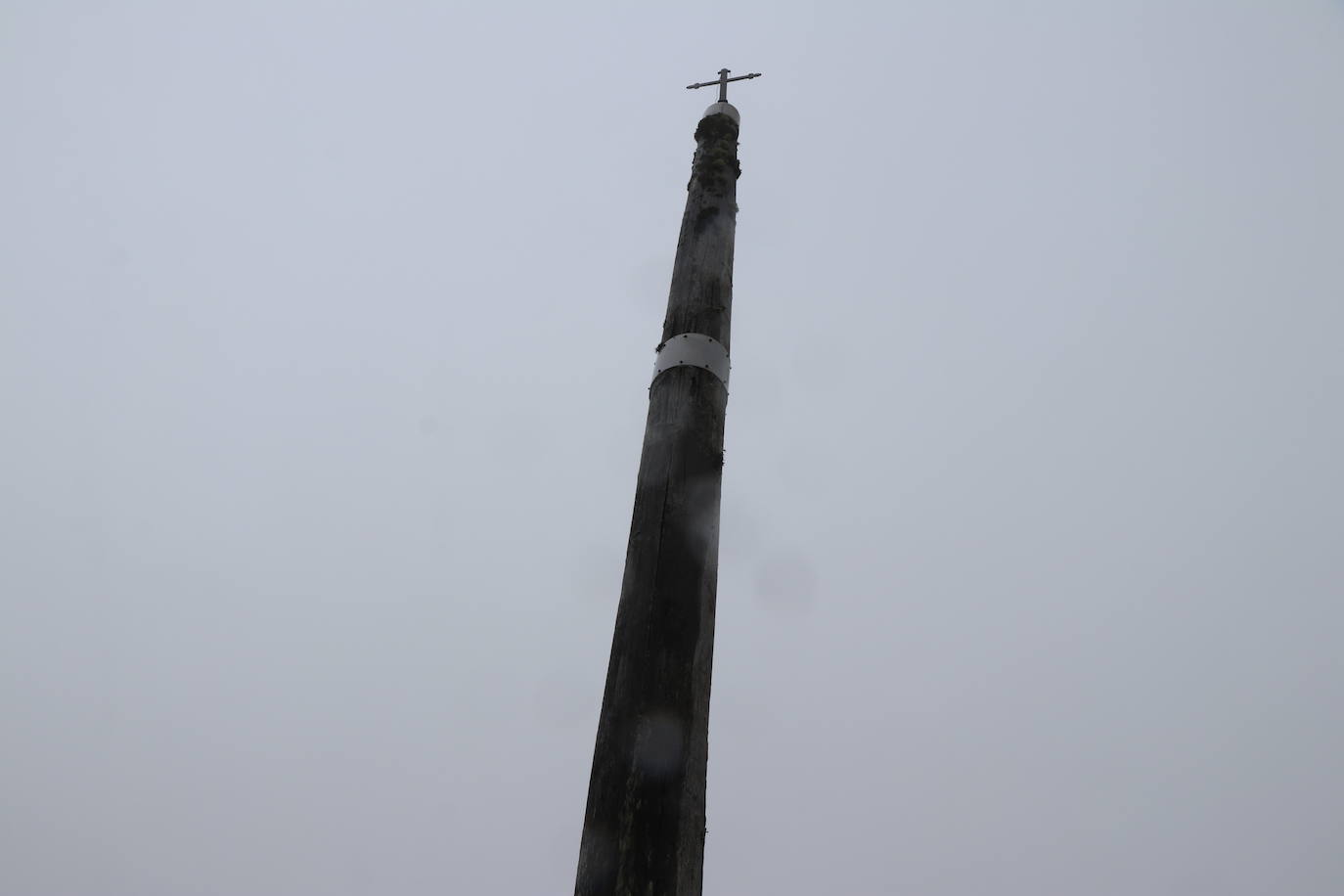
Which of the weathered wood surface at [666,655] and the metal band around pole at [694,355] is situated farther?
the metal band around pole at [694,355]

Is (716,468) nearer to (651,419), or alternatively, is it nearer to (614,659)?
(651,419)

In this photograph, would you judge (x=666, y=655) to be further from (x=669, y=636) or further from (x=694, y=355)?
(x=694, y=355)

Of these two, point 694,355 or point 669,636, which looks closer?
Answer: point 669,636

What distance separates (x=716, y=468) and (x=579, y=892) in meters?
1.38

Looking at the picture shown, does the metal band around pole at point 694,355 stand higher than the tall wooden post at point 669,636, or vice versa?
the metal band around pole at point 694,355

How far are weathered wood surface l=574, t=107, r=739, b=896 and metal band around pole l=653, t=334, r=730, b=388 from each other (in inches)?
1.4

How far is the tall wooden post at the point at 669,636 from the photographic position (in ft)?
7.27

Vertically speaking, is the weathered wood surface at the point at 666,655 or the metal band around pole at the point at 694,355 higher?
the metal band around pole at the point at 694,355

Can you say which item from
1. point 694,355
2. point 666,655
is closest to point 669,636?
point 666,655

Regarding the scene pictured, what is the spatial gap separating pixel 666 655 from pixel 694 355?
116 cm

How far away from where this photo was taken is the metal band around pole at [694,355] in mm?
3088

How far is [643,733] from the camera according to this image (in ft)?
7.71

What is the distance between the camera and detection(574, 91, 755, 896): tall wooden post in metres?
2.21

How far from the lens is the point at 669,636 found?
250 centimetres
